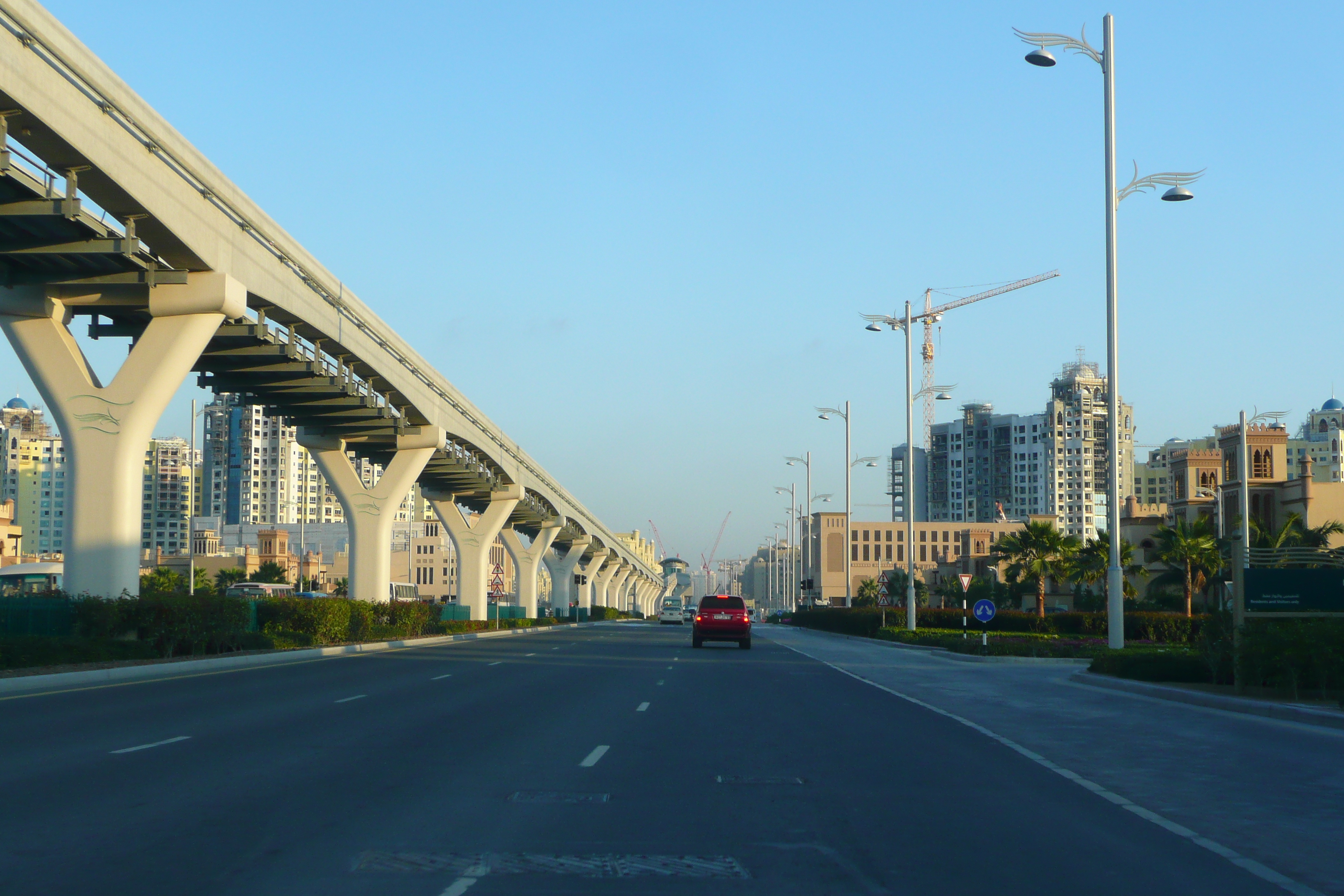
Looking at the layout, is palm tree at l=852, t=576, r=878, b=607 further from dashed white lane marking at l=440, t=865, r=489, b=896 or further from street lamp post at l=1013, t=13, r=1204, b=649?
dashed white lane marking at l=440, t=865, r=489, b=896

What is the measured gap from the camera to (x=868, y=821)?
9898 millimetres

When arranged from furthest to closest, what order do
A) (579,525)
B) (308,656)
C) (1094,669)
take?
(579,525), (308,656), (1094,669)

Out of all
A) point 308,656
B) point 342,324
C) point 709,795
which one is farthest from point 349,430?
point 709,795

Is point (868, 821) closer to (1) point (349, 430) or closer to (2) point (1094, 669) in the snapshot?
(2) point (1094, 669)

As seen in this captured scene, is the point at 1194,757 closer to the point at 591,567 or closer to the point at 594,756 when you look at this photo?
the point at 594,756

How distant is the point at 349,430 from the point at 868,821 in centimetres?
4466

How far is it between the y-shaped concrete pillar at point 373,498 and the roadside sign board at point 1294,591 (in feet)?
119

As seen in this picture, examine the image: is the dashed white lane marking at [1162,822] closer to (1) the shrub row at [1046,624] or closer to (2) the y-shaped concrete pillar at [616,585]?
(1) the shrub row at [1046,624]

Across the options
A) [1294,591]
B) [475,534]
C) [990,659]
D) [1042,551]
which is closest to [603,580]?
[475,534]

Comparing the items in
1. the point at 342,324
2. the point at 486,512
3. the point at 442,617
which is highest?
the point at 342,324

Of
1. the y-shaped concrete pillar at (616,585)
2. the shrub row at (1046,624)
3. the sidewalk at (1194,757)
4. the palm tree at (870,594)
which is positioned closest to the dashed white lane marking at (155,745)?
the sidewalk at (1194,757)

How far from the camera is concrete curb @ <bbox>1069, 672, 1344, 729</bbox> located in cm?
1853

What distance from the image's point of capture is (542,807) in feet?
33.8

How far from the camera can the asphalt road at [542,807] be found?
305 inches
